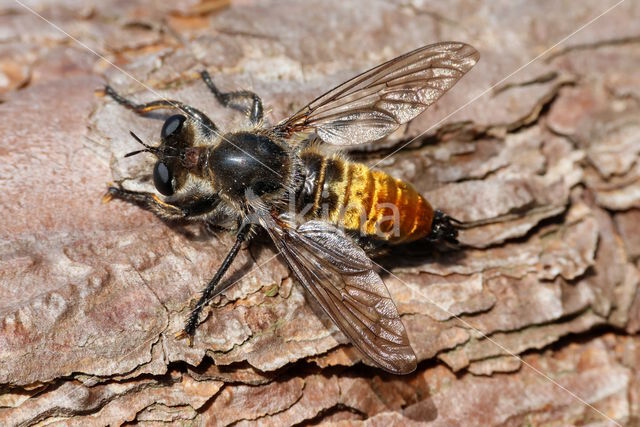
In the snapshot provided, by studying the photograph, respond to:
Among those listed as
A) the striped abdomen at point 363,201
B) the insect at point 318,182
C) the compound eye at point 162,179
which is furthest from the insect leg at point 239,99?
the compound eye at point 162,179

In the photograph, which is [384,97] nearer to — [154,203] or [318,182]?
[318,182]

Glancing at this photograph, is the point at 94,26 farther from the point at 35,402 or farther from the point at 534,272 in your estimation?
the point at 534,272

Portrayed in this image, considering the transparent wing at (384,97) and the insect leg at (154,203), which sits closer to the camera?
the insect leg at (154,203)

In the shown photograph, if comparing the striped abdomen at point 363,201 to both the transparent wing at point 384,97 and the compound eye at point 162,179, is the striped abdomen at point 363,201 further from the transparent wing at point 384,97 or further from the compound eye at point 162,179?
the compound eye at point 162,179

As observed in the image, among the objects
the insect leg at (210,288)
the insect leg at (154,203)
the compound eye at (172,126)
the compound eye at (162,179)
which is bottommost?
the insect leg at (210,288)

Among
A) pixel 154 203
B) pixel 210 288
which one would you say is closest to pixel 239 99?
pixel 154 203
